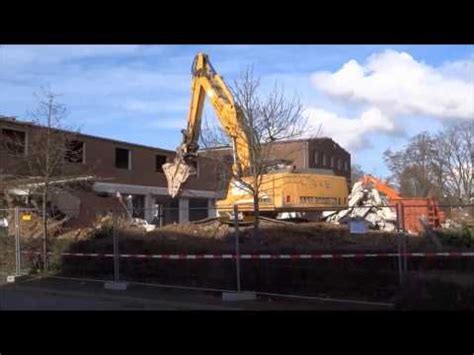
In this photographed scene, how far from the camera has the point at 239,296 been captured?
1403 cm

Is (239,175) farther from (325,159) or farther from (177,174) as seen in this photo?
(325,159)

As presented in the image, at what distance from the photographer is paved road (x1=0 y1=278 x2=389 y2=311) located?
13.1 meters

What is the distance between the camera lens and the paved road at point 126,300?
13.1 metres

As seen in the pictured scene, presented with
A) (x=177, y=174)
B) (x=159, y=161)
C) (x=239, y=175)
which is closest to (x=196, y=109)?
(x=177, y=174)

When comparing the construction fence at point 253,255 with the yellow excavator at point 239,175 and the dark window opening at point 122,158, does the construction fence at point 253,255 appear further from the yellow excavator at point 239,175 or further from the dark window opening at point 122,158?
the dark window opening at point 122,158

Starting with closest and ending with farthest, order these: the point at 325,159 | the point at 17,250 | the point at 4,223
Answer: the point at 17,250, the point at 4,223, the point at 325,159

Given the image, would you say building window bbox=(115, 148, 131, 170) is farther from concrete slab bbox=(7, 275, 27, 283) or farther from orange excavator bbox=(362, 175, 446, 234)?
concrete slab bbox=(7, 275, 27, 283)

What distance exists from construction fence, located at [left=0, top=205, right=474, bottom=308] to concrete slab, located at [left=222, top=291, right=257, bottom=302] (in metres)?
0.36

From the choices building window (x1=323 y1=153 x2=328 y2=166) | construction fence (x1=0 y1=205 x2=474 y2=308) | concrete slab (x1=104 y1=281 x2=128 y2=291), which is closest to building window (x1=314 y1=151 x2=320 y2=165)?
building window (x1=323 y1=153 x2=328 y2=166)

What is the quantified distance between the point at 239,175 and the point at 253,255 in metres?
6.54
